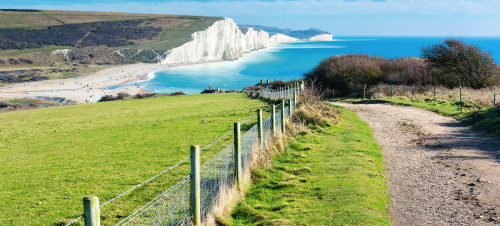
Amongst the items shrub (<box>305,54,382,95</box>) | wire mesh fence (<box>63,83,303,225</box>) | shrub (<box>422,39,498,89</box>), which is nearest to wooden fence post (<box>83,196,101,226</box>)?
wire mesh fence (<box>63,83,303,225</box>)

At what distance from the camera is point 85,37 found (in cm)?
14912

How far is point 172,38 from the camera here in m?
150

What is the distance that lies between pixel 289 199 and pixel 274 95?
66.1 ft

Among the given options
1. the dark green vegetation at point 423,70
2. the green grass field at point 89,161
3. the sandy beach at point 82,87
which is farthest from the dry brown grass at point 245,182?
the sandy beach at point 82,87

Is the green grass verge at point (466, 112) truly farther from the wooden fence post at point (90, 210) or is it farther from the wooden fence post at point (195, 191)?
the wooden fence post at point (90, 210)

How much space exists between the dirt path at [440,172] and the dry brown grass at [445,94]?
7.40 meters

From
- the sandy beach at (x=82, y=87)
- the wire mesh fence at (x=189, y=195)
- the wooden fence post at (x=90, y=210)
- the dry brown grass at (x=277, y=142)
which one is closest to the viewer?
the wooden fence post at (x=90, y=210)

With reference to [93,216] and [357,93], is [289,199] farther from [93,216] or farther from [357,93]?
[357,93]

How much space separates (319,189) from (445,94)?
26584 mm

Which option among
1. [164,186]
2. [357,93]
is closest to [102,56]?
[357,93]

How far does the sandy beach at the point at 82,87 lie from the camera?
64812 millimetres

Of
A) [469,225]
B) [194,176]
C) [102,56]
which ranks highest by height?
[102,56]

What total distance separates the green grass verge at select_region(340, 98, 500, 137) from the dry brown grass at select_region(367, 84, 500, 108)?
0.96 meters

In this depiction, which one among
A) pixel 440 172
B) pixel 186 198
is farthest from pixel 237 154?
pixel 440 172
